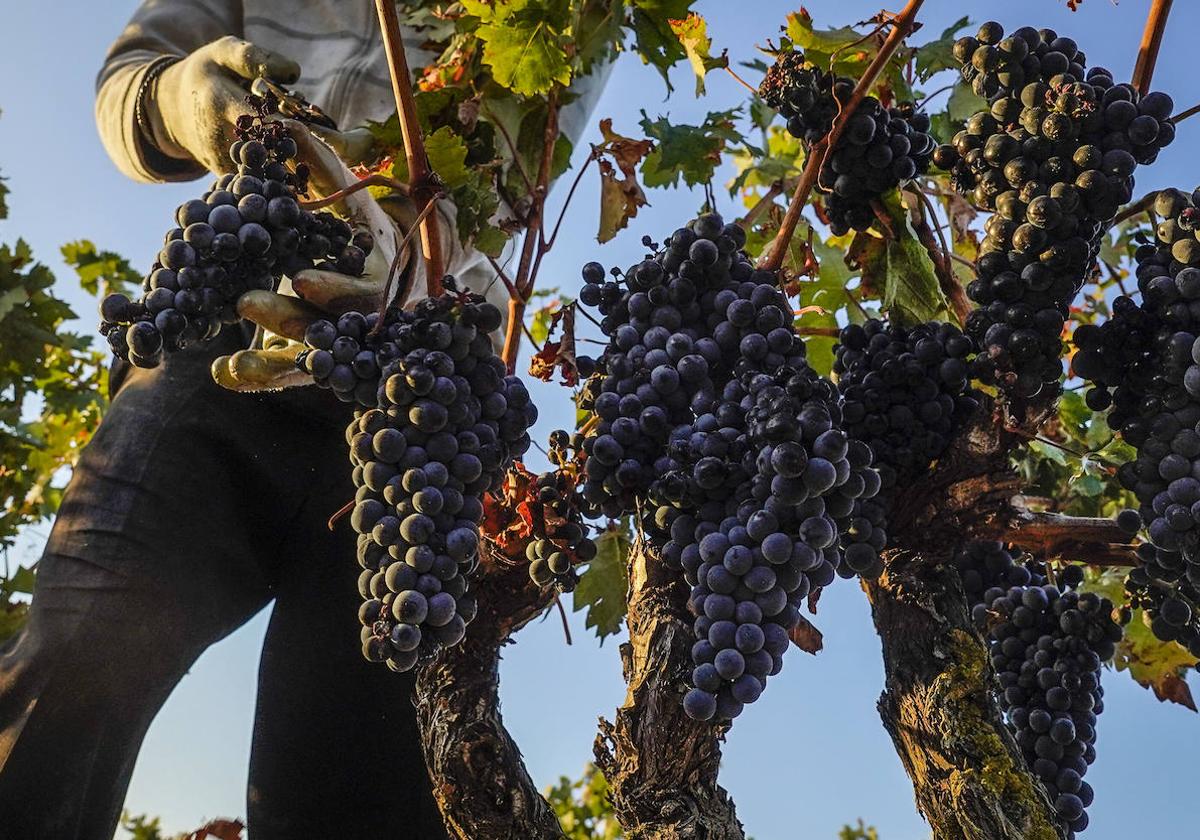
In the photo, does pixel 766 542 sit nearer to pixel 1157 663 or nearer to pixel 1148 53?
pixel 1148 53

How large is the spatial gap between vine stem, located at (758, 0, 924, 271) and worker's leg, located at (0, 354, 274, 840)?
1.06 m

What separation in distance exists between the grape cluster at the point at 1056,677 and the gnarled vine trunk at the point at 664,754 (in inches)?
19.5

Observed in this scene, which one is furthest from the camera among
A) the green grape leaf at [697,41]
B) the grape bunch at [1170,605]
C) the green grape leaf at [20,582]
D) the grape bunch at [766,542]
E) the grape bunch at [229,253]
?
the green grape leaf at [20,582]

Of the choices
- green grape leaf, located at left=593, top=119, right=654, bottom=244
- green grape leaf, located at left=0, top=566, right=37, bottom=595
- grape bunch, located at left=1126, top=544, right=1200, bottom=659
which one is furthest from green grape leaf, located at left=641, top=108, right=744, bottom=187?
green grape leaf, located at left=0, top=566, right=37, bottom=595

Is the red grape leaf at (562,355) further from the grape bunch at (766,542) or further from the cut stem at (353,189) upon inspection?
the grape bunch at (766,542)

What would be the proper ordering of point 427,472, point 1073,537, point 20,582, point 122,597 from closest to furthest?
point 427,472 → point 1073,537 → point 122,597 → point 20,582

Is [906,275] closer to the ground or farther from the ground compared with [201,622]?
farther from the ground

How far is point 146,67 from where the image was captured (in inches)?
86.0

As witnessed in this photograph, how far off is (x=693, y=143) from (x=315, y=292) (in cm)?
83

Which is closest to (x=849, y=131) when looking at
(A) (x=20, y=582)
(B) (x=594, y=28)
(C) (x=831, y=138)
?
(C) (x=831, y=138)

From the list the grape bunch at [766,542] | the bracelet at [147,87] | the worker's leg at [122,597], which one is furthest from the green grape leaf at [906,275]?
the bracelet at [147,87]

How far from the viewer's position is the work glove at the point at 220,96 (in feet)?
5.79

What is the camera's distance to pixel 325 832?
5.91ft

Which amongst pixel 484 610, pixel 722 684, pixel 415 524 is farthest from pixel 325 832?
pixel 722 684
